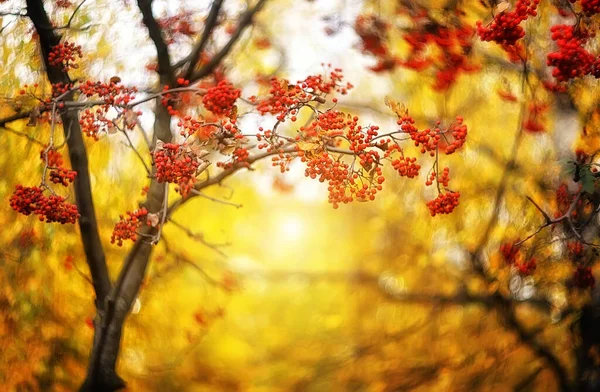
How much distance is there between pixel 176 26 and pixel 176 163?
1.99m

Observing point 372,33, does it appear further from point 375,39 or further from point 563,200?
point 563,200

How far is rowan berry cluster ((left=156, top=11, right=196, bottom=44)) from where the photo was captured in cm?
394

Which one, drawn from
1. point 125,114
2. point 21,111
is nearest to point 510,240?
point 125,114

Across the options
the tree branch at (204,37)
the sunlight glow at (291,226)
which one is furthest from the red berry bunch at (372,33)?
the sunlight glow at (291,226)

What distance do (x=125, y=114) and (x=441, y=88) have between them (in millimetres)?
2755

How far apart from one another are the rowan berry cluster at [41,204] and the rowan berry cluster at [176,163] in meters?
0.47

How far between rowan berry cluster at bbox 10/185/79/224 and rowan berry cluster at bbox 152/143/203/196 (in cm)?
47

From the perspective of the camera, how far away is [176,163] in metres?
2.29

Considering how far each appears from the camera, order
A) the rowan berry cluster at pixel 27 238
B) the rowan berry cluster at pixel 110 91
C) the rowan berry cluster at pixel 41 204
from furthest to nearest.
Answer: the rowan berry cluster at pixel 27 238 < the rowan berry cluster at pixel 110 91 < the rowan berry cluster at pixel 41 204

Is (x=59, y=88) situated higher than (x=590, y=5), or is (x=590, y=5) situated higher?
(x=59, y=88)

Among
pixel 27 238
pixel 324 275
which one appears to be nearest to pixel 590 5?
pixel 27 238

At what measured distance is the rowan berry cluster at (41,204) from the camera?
96.6 inches

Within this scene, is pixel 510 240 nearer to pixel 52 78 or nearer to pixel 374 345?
pixel 374 345

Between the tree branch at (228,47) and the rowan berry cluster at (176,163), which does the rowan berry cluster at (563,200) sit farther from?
the rowan berry cluster at (176,163)
